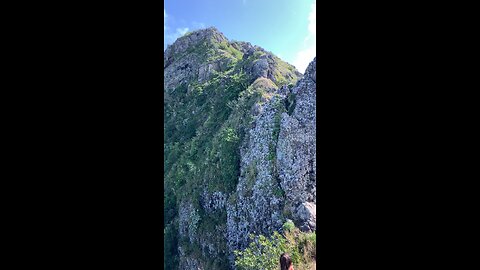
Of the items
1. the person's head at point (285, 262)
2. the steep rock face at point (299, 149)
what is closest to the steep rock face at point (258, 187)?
the steep rock face at point (299, 149)

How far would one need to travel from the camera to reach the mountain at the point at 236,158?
12.4 m

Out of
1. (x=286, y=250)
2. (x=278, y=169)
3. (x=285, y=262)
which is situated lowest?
(x=286, y=250)

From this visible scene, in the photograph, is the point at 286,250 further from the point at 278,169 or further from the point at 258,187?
the point at 258,187

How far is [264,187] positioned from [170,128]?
12177 mm

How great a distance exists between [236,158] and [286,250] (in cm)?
843

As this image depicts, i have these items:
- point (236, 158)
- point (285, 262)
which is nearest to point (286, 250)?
point (285, 262)

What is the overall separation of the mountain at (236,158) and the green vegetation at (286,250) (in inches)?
60.9

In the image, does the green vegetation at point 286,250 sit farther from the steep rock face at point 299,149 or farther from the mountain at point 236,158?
the mountain at point 236,158

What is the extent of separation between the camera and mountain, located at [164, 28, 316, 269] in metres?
12.4

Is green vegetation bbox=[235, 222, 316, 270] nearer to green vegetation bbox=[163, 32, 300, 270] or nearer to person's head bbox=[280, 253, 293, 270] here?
green vegetation bbox=[163, 32, 300, 270]

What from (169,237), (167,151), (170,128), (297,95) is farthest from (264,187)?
(170,128)

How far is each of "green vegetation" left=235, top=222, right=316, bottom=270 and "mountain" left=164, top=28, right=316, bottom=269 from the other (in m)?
1.55

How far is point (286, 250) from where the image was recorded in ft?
25.1
